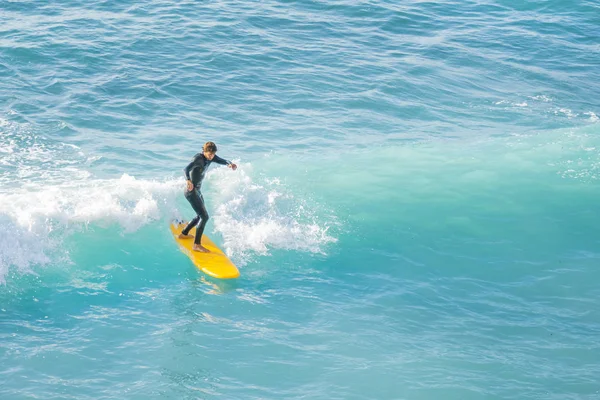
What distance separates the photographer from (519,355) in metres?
12.1

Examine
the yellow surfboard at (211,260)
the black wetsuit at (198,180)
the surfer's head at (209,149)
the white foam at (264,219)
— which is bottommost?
the yellow surfboard at (211,260)

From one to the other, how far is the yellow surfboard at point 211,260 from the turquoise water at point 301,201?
0.69ft

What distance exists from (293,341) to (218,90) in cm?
1262

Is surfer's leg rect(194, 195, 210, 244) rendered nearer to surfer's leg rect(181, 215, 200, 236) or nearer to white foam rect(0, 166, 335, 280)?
surfer's leg rect(181, 215, 200, 236)

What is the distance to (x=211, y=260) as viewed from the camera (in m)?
14.6

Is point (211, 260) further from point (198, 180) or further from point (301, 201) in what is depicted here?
point (301, 201)

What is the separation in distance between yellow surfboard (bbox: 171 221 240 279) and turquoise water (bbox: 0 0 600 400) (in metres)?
0.21

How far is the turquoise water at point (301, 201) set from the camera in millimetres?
11750

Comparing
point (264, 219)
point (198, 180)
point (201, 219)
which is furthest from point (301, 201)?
point (198, 180)

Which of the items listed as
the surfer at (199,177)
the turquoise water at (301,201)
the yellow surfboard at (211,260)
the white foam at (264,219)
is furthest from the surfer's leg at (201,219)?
the white foam at (264,219)

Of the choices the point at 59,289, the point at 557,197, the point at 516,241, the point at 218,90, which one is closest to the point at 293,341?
the point at 59,289

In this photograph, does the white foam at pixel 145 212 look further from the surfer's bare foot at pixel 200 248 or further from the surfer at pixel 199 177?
the surfer at pixel 199 177

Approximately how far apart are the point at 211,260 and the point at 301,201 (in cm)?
339

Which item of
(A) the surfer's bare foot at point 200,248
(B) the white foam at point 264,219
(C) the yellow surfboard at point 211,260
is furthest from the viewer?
(B) the white foam at point 264,219
